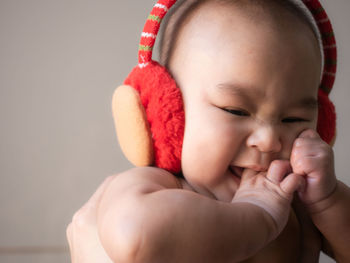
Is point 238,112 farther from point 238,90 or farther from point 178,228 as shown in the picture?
point 178,228

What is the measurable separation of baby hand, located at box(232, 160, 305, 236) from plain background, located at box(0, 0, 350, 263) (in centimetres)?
99

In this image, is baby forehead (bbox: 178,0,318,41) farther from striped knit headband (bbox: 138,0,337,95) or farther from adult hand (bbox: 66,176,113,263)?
adult hand (bbox: 66,176,113,263)

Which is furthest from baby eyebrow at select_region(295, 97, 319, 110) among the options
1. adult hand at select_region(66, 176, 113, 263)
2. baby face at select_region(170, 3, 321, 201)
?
adult hand at select_region(66, 176, 113, 263)

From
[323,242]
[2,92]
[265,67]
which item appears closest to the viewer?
[265,67]

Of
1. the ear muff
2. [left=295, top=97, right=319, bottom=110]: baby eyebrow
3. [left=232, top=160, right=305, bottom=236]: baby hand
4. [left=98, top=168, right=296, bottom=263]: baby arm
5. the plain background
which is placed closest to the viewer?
[left=98, top=168, right=296, bottom=263]: baby arm

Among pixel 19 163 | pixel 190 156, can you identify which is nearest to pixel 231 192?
pixel 190 156

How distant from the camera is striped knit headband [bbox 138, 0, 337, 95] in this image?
2.36 ft

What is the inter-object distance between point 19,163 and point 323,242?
1.18 meters

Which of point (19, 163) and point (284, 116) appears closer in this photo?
point (284, 116)

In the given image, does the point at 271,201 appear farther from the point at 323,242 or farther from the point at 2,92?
the point at 2,92

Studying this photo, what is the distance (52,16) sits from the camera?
142cm

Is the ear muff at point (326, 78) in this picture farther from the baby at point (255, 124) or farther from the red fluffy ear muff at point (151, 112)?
the red fluffy ear muff at point (151, 112)

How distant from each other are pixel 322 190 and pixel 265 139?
0.14m

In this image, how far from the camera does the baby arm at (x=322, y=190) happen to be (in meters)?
0.63
